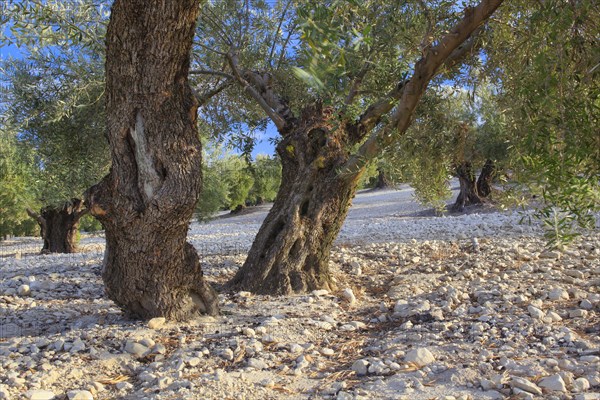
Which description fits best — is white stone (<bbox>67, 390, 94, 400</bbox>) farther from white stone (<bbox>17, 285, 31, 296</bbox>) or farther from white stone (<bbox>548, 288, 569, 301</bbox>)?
white stone (<bbox>548, 288, 569, 301</bbox>)

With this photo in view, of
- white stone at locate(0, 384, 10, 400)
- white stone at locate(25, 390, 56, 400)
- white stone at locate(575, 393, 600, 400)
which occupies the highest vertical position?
white stone at locate(0, 384, 10, 400)

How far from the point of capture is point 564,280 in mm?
5699

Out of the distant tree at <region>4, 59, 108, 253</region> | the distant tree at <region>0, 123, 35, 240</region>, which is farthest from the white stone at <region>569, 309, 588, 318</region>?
the distant tree at <region>0, 123, 35, 240</region>

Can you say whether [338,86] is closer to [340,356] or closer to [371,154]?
[340,356]

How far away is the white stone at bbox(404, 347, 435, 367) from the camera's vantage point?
3.38 metres

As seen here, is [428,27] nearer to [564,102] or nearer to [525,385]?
[564,102]

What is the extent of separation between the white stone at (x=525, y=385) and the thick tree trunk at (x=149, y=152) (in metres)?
2.57

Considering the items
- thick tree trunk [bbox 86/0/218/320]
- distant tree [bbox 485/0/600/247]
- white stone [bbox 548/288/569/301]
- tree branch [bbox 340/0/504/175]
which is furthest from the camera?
white stone [bbox 548/288/569/301]

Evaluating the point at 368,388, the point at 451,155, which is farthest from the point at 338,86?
the point at 451,155

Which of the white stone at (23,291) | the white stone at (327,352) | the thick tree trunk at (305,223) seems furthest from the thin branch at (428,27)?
the white stone at (23,291)

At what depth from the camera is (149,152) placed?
13.3ft

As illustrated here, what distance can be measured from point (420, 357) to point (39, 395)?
7.59 ft

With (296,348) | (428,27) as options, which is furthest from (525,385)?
(428,27)

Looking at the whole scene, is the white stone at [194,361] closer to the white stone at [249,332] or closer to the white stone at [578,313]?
the white stone at [249,332]
